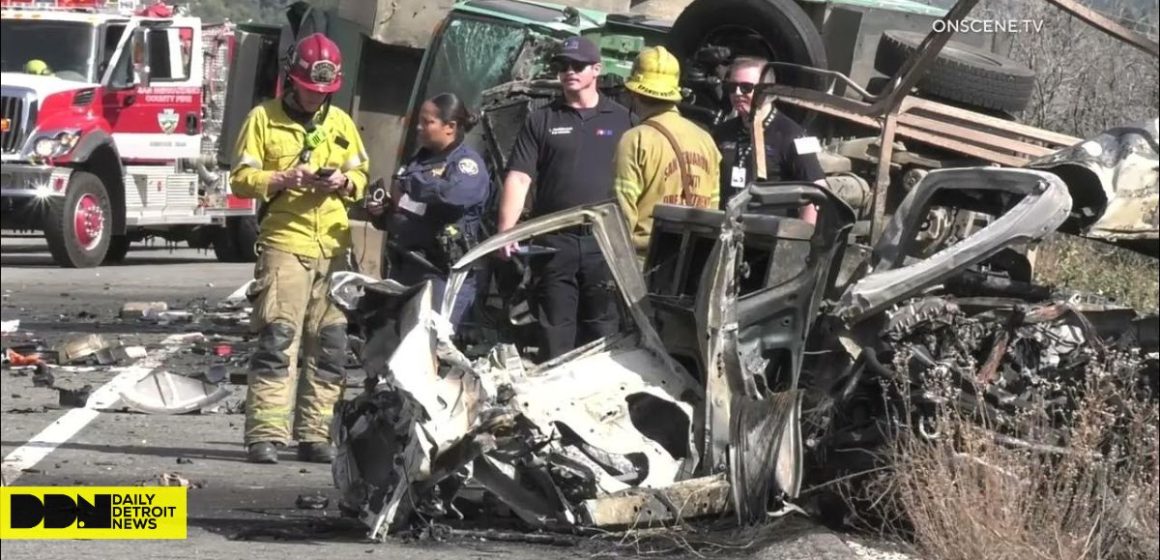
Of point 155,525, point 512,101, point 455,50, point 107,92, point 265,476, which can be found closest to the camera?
point 155,525

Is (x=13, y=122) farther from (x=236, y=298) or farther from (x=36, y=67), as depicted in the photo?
(x=236, y=298)

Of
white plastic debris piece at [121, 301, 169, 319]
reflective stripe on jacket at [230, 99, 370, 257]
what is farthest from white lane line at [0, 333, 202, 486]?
white plastic debris piece at [121, 301, 169, 319]

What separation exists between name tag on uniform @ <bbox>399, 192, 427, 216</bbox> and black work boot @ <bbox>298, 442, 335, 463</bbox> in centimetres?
116

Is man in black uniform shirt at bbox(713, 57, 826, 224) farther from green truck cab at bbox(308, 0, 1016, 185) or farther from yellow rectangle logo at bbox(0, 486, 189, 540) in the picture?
yellow rectangle logo at bbox(0, 486, 189, 540)

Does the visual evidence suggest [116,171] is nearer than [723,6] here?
No

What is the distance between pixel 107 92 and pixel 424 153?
41.7 ft

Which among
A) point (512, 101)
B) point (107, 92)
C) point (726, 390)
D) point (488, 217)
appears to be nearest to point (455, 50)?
point (512, 101)

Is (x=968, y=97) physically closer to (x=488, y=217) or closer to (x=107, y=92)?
(x=488, y=217)

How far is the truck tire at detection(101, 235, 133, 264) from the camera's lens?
2191 centimetres

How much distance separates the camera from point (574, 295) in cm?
866

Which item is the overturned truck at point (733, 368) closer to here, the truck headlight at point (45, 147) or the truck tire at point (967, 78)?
the truck tire at point (967, 78)

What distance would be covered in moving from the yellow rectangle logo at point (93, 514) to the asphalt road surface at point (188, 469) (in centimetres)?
5

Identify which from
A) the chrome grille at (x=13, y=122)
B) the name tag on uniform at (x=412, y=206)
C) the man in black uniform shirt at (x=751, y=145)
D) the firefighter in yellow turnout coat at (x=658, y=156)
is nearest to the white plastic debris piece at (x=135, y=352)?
the name tag on uniform at (x=412, y=206)

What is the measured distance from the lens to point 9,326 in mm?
14234
